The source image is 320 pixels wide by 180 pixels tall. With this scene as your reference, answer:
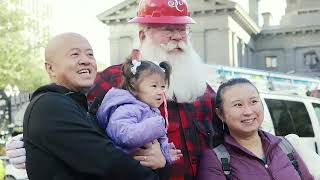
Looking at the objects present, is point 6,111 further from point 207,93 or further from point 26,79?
point 207,93

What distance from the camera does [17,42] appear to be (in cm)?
2777

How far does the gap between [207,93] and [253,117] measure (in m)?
0.56

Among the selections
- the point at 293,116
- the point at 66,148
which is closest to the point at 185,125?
the point at 66,148

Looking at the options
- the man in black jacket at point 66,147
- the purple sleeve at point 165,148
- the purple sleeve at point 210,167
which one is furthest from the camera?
the purple sleeve at point 210,167

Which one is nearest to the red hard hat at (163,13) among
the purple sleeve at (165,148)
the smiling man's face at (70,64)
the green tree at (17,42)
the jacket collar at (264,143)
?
the jacket collar at (264,143)

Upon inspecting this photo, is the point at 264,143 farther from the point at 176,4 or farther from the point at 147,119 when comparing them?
the point at 176,4

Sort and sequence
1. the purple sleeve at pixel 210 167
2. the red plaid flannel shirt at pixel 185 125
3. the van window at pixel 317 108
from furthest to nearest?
the van window at pixel 317 108, the red plaid flannel shirt at pixel 185 125, the purple sleeve at pixel 210 167

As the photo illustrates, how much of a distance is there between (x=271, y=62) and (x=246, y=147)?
48821 mm

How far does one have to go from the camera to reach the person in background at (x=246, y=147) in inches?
117

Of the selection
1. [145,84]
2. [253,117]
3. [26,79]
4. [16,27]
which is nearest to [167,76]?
[145,84]

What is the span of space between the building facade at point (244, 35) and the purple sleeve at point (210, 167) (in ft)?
114

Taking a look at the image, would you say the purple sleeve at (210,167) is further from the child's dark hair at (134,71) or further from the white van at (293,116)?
the white van at (293,116)

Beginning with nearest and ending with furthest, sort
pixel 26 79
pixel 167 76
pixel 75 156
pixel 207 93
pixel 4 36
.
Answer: pixel 75 156 → pixel 167 76 → pixel 207 93 → pixel 4 36 → pixel 26 79

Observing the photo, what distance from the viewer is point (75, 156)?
83.6 inches
